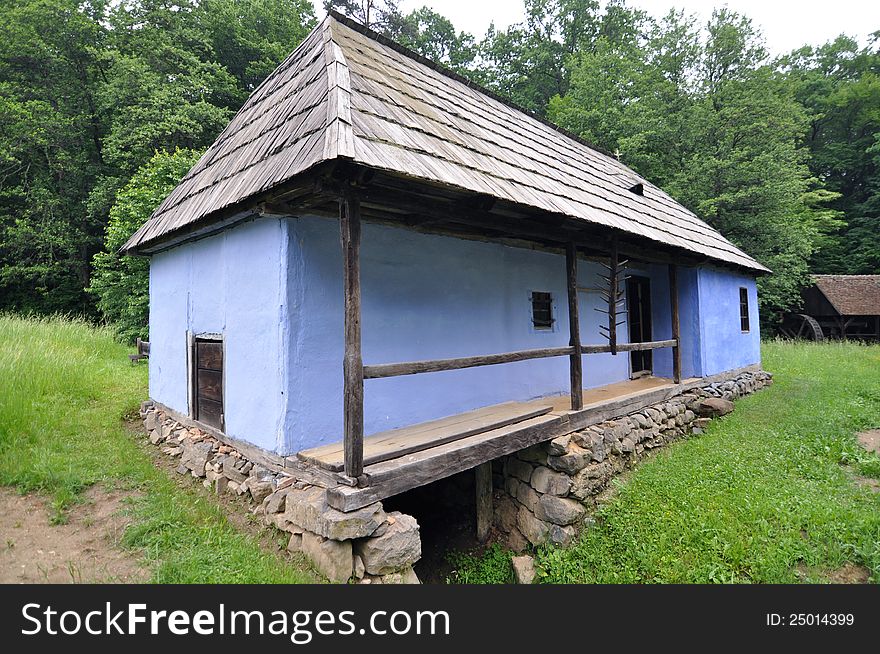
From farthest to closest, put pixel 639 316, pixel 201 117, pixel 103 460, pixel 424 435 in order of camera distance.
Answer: pixel 201 117 → pixel 639 316 → pixel 103 460 → pixel 424 435

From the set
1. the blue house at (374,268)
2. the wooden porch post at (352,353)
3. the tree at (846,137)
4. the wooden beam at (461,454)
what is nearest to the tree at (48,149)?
the blue house at (374,268)

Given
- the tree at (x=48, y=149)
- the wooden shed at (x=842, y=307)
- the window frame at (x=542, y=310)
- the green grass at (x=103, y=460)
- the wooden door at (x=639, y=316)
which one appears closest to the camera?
the green grass at (x=103, y=460)

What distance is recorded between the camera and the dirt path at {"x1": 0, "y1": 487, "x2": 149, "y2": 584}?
3.04 meters

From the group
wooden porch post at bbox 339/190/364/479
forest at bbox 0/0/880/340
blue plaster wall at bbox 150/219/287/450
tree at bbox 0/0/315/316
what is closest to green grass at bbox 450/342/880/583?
wooden porch post at bbox 339/190/364/479

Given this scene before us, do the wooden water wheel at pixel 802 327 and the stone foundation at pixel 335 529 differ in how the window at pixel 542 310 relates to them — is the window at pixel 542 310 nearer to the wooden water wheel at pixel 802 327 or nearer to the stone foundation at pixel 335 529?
the stone foundation at pixel 335 529

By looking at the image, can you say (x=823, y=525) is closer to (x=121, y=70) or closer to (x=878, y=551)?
(x=878, y=551)

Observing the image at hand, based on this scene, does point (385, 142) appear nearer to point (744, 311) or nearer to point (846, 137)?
point (744, 311)

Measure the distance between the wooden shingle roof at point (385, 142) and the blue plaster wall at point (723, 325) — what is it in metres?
1.27

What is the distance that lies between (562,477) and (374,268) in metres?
2.93

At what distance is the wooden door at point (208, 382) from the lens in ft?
15.0

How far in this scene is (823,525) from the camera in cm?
398

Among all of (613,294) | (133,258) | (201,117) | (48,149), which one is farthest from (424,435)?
(48,149)

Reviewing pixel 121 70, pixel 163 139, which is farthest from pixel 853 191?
pixel 121 70

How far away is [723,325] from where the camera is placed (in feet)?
29.5
